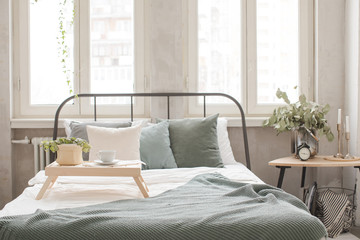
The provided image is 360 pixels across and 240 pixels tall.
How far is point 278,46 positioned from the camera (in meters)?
3.75

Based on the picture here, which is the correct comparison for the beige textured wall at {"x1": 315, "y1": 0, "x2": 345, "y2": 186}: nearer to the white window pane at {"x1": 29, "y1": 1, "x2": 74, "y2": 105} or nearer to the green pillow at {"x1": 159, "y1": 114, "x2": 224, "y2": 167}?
the green pillow at {"x1": 159, "y1": 114, "x2": 224, "y2": 167}

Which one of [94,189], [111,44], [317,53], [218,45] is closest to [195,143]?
[94,189]

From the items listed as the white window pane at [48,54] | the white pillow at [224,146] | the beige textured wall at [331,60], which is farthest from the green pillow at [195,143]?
the white window pane at [48,54]

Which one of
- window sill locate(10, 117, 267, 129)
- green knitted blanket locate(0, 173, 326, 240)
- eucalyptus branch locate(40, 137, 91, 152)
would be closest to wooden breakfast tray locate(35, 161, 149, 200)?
eucalyptus branch locate(40, 137, 91, 152)

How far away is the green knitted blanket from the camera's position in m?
1.59

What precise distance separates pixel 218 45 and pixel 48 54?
1.48 meters

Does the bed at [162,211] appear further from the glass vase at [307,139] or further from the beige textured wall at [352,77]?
the beige textured wall at [352,77]

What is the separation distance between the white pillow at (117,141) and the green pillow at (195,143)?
311mm

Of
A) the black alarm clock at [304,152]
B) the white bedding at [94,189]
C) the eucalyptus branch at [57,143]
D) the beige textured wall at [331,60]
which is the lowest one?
the white bedding at [94,189]

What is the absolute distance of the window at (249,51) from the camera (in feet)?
12.2

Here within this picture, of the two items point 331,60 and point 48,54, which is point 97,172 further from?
point 331,60

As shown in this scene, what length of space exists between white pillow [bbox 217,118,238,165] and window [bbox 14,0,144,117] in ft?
2.52

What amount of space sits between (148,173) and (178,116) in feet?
3.26

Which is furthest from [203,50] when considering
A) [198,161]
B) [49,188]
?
[49,188]
